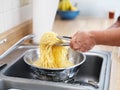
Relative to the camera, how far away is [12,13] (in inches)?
45.4

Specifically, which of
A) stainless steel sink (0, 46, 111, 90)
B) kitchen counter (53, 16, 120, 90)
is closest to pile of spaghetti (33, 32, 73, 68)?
stainless steel sink (0, 46, 111, 90)

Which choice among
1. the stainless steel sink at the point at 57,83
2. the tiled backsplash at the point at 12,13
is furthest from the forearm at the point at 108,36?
the tiled backsplash at the point at 12,13

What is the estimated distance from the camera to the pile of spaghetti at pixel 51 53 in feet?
3.15

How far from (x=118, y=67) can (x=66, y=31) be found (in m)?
0.71

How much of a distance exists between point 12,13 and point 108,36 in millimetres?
581

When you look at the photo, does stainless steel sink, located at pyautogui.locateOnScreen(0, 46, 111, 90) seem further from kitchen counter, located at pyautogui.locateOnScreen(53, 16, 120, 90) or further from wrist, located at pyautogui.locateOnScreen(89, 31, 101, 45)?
wrist, located at pyautogui.locateOnScreen(89, 31, 101, 45)

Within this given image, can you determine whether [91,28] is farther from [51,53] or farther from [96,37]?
[96,37]

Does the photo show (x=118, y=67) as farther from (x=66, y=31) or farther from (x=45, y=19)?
(x=66, y=31)

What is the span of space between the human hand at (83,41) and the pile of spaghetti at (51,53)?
0.56 feet

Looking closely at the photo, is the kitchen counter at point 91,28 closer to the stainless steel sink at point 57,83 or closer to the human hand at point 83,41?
the stainless steel sink at point 57,83

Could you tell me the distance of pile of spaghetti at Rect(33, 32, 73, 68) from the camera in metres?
0.96

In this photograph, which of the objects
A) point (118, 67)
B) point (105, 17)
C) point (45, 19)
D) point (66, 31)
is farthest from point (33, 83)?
point (105, 17)

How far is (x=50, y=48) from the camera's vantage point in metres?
0.98

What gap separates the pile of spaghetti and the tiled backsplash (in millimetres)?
213
